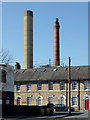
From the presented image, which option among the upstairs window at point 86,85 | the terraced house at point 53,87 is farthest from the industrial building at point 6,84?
the upstairs window at point 86,85

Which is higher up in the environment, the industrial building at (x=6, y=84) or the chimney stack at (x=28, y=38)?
the chimney stack at (x=28, y=38)

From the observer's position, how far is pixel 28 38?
254ft

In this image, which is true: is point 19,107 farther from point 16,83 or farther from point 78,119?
point 16,83

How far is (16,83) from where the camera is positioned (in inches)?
2365

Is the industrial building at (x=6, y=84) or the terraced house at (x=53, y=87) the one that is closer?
the industrial building at (x=6, y=84)

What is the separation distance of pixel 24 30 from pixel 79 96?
29.6 metres

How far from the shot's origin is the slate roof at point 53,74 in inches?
2229

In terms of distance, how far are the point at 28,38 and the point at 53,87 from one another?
78.5 ft

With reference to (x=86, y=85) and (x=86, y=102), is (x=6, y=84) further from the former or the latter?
(x=86, y=102)

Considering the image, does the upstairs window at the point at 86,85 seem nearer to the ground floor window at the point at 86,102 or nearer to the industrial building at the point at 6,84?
the ground floor window at the point at 86,102

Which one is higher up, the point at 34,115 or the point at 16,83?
the point at 16,83

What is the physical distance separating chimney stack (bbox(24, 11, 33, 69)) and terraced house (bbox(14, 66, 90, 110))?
46.9 feet

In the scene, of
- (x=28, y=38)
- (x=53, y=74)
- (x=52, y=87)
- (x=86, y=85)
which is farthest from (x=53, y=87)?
(x=28, y=38)

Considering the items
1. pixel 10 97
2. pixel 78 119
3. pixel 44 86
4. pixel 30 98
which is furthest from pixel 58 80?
pixel 78 119
